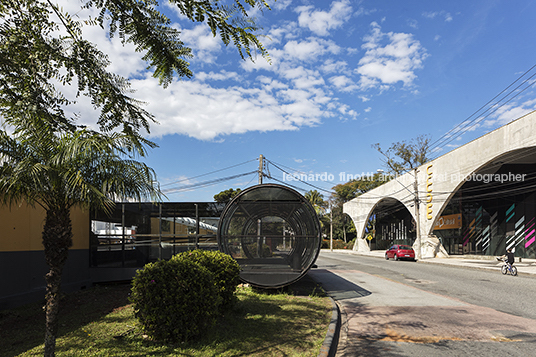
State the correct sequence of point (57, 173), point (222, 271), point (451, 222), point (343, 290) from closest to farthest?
point (57, 173) → point (222, 271) → point (343, 290) → point (451, 222)

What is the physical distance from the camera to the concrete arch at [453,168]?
21.8 meters

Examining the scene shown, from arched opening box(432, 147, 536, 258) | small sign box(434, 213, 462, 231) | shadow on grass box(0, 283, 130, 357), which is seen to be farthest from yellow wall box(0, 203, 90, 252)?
small sign box(434, 213, 462, 231)

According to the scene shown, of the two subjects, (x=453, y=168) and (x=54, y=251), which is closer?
(x=54, y=251)

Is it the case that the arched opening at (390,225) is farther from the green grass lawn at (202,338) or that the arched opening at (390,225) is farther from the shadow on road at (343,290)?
the green grass lawn at (202,338)

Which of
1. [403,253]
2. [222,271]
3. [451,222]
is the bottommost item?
[403,253]

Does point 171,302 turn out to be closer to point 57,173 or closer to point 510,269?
point 57,173

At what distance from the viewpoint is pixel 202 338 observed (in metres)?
5.44

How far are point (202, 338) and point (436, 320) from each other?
195 inches

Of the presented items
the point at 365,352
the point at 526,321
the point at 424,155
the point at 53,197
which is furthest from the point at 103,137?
the point at 424,155

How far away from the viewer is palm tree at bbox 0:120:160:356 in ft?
15.7

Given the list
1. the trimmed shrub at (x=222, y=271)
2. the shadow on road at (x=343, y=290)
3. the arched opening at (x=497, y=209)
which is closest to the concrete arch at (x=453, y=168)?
the arched opening at (x=497, y=209)

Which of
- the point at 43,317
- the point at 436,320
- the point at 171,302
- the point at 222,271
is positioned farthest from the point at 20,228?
the point at 436,320

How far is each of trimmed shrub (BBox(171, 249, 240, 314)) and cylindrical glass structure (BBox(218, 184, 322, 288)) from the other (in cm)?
237

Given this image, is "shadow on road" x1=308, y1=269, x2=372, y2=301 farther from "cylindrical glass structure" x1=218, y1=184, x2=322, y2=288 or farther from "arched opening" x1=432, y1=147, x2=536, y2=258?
"arched opening" x1=432, y1=147, x2=536, y2=258
